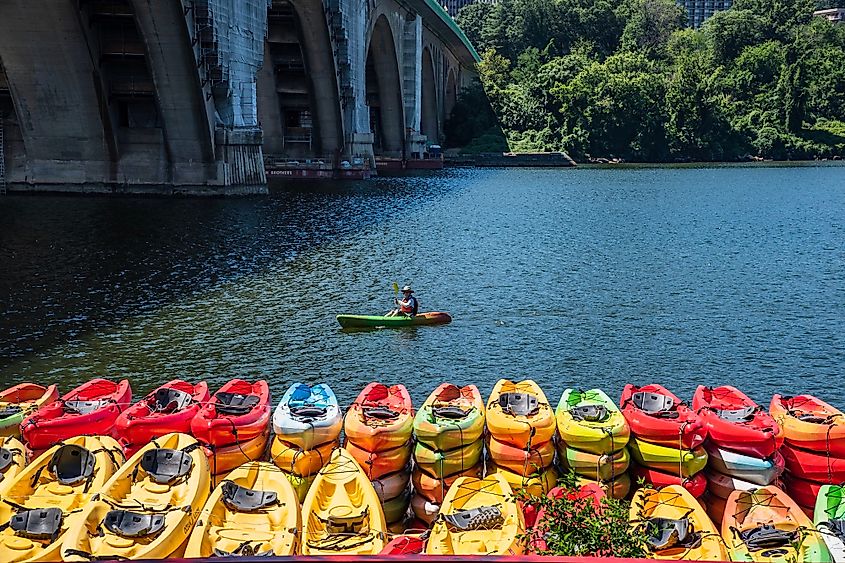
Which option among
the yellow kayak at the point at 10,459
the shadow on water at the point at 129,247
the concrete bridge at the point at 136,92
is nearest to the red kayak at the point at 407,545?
the yellow kayak at the point at 10,459

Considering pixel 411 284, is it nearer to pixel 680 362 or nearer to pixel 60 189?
pixel 680 362

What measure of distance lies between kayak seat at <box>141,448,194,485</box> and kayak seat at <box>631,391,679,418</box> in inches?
320

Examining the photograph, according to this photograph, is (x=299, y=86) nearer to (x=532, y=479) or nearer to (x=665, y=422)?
(x=665, y=422)

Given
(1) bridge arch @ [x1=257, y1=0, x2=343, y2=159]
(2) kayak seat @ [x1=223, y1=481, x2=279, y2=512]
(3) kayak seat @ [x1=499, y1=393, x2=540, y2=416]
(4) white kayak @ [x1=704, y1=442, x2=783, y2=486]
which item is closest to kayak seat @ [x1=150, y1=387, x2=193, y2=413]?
(2) kayak seat @ [x1=223, y1=481, x2=279, y2=512]

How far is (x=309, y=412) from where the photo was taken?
15.9 meters

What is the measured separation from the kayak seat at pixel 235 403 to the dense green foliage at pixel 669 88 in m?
114

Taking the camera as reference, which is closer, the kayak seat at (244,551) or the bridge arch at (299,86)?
the kayak seat at (244,551)

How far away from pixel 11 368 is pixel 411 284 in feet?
51.1

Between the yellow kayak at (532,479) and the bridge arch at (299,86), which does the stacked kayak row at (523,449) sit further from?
the bridge arch at (299,86)

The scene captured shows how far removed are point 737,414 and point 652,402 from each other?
1521 mm

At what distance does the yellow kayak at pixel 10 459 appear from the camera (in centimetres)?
1401

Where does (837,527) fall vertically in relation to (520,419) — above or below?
below

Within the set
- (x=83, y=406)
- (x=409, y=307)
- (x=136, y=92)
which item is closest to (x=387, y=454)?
(x=83, y=406)

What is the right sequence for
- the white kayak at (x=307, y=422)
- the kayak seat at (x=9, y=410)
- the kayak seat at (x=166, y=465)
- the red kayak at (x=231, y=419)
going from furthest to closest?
the kayak seat at (x=9, y=410) → the red kayak at (x=231, y=419) → the white kayak at (x=307, y=422) → the kayak seat at (x=166, y=465)
